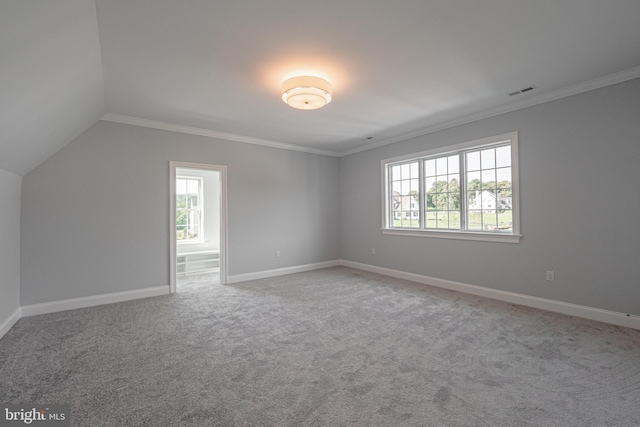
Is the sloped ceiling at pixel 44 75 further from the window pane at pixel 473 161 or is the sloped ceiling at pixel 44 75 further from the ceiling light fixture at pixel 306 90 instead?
the window pane at pixel 473 161

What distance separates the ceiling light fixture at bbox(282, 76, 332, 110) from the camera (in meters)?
2.87

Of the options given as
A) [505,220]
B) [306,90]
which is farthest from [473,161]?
[306,90]

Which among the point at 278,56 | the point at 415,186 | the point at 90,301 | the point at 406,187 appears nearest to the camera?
the point at 278,56

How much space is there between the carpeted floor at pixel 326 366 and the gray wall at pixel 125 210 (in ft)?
1.80

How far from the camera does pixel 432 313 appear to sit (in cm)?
346

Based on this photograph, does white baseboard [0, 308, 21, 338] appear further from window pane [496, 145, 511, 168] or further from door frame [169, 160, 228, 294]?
window pane [496, 145, 511, 168]

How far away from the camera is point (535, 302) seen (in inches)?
143

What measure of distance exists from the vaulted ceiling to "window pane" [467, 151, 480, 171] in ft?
2.18

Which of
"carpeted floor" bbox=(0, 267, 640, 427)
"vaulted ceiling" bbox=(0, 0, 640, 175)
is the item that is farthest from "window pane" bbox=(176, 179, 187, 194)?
"carpeted floor" bbox=(0, 267, 640, 427)

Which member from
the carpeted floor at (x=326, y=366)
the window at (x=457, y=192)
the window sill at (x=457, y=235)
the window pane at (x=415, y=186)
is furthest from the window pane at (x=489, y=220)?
the window pane at (x=415, y=186)

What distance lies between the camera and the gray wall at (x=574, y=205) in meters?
3.02

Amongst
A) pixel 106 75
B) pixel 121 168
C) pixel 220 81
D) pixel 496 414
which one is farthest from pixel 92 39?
pixel 496 414

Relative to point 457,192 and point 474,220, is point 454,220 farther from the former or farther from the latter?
point 457,192
